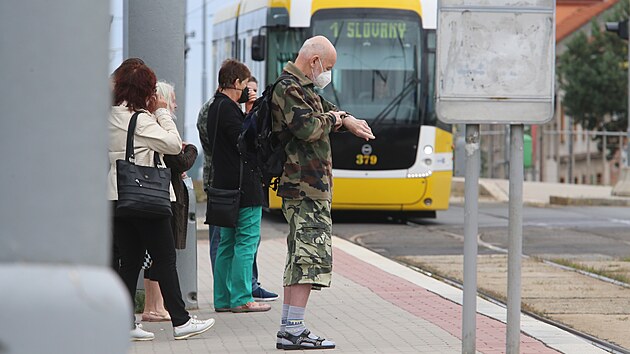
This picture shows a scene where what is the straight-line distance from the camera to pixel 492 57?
6.40 metres

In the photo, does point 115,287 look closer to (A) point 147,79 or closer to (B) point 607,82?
(A) point 147,79

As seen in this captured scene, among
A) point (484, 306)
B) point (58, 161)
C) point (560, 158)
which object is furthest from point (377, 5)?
point (560, 158)

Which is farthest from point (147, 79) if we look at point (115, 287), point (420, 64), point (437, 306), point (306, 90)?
point (420, 64)

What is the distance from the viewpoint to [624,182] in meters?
29.6

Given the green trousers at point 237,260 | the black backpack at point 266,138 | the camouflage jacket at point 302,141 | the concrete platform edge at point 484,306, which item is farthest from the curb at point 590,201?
the camouflage jacket at point 302,141

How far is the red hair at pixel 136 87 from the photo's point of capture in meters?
7.49

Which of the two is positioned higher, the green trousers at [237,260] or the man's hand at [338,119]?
the man's hand at [338,119]

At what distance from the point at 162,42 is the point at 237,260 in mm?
1614

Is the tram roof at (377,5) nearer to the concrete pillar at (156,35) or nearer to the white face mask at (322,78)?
the concrete pillar at (156,35)

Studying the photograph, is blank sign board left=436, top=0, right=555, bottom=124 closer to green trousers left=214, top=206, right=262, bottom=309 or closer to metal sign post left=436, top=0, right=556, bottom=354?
metal sign post left=436, top=0, right=556, bottom=354

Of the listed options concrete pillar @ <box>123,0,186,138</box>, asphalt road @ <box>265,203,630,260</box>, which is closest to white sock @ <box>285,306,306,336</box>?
concrete pillar @ <box>123,0,186,138</box>

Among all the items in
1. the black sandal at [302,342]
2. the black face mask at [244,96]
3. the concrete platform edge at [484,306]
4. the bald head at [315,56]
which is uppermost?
the bald head at [315,56]

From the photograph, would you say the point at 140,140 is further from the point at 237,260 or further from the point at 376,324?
the point at 376,324

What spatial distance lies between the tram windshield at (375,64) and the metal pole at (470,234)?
13.6 meters
